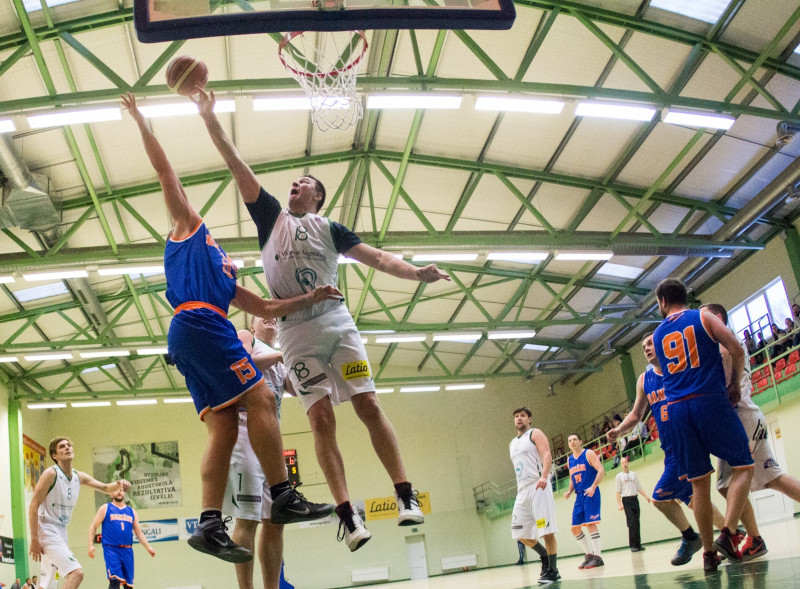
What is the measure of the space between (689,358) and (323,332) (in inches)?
103

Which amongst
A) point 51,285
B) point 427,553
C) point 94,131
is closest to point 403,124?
point 94,131

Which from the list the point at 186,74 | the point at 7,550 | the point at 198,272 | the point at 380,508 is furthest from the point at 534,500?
the point at 380,508

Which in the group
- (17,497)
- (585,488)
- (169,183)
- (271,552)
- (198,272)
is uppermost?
(17,497)

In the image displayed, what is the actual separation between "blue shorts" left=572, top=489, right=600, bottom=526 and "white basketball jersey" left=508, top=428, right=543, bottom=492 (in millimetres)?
3780

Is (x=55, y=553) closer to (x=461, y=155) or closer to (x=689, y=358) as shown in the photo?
(x=689, y=358)

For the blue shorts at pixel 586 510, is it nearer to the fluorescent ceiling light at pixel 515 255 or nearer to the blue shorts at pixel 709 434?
the fluorescent ceiling light at pixel 515 255

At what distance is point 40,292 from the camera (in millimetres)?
19672

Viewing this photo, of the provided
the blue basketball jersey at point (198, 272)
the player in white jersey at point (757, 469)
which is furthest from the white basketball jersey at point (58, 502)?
the player in white jersey at point (757, 469)

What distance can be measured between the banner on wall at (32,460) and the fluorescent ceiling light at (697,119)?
21.9 meters

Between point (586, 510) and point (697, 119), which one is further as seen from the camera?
point (586, 510)

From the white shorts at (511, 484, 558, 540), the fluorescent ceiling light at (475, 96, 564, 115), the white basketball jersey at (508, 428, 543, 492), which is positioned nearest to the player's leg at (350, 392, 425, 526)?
the white shorts at (511, 484, 558, 540)

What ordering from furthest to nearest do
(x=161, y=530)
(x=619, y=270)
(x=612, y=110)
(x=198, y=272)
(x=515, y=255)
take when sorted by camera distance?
(x=161, y=530) < (x=619, y=270) < (x=515, y=255) < (x=612, y=110) < (x=198, y=272)

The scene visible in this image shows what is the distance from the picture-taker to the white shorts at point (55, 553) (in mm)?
7969

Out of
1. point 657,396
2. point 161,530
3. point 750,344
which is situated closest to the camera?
point 657,396
